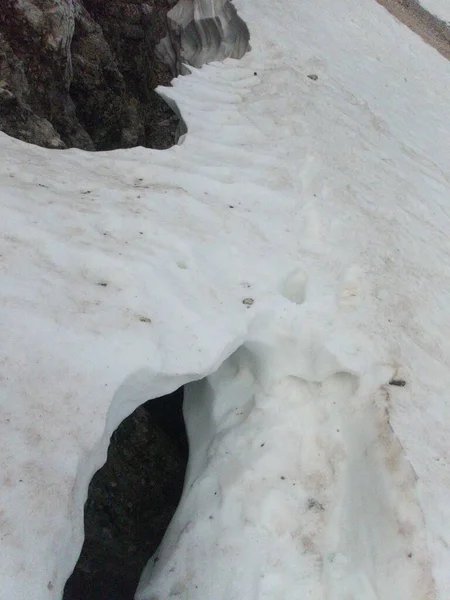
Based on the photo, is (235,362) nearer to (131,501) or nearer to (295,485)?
(295,485)

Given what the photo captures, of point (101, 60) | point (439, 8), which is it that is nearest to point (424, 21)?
point (439, 8)

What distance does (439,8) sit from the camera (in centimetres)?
1255

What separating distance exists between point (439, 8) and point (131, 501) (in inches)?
551

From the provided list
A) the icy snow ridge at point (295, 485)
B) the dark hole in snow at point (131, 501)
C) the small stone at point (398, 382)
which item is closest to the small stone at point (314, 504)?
the icy snow ridge at point (295, 485)

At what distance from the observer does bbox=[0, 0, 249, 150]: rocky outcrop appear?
141 inches

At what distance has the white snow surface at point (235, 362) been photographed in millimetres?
1621

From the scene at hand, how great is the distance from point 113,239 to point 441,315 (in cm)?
180

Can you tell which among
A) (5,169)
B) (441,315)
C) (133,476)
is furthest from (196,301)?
(441,315)

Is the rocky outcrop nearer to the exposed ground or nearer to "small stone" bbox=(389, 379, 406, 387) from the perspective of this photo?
"small stone" bbox=(389, 379, 406, 387)

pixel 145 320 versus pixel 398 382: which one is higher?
pixel 398 382

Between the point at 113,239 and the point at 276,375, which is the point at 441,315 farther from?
the point at 113,239

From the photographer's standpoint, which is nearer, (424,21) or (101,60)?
(101,60)

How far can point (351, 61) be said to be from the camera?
6312 millimetres

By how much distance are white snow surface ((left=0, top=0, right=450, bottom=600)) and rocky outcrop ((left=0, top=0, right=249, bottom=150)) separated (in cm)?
104
